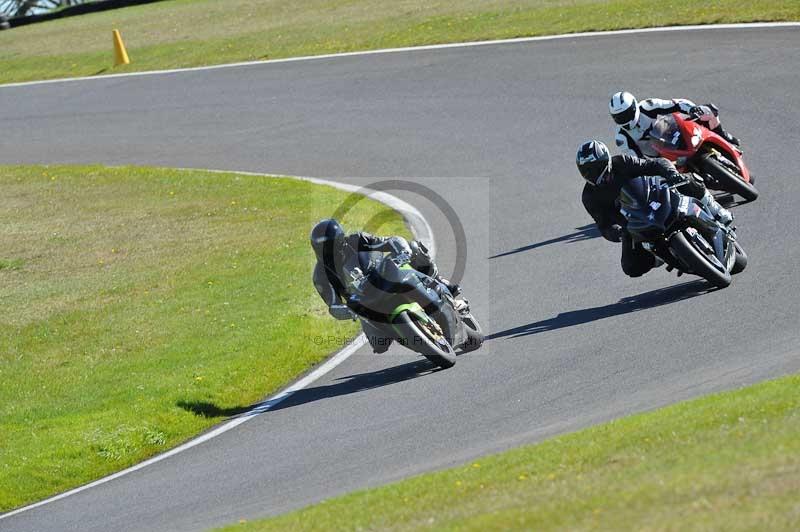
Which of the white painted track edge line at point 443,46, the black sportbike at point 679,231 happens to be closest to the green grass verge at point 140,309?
the black sportbike at point 679,231

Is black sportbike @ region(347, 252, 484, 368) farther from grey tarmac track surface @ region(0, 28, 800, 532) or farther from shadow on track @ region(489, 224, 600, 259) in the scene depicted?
shadow on track @ region(489, 224, 600, 259)

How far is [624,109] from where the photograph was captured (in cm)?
1548

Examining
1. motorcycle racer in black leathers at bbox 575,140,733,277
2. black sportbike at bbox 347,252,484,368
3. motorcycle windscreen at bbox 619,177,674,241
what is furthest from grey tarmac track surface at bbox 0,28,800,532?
motorcycle windscreen at bbox 619,177,674,241

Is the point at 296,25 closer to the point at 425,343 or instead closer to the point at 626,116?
the point at 626,116

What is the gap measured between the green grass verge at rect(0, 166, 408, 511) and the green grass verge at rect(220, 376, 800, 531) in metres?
4.27

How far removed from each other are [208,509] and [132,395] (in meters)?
4.06

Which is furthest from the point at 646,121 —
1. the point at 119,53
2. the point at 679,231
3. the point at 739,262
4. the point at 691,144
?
the point at 119,53

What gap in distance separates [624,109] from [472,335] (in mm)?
4223

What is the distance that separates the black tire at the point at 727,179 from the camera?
15.4 m

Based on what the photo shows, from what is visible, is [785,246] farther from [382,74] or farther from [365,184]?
[382,74]

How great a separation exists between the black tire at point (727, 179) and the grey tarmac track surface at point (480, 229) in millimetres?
180

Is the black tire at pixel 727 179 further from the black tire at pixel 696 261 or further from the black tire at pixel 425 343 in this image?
the black tire at pixel 425 343

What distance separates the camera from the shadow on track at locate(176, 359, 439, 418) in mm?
12352

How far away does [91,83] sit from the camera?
109ft
